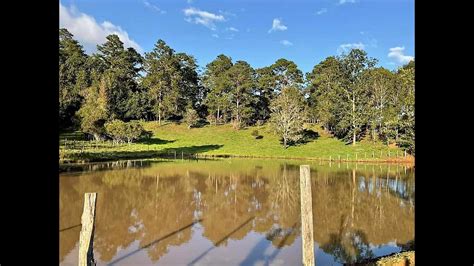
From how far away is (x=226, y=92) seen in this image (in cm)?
6344

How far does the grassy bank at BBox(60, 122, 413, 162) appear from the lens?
125ft

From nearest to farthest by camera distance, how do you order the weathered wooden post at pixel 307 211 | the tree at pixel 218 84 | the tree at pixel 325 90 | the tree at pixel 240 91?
the weathered wooden post at pixel 307 211
the tree at pixel 325 90
the tree at pixel 240 91
the tree at pixel 218 84

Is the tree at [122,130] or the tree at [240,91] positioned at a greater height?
the tree at [240,91]

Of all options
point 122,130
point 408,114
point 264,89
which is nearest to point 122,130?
point 122,130

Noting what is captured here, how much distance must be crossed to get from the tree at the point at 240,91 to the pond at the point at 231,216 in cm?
3055

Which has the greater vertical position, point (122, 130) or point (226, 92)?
point (226, 92)

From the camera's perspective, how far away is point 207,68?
222 ft

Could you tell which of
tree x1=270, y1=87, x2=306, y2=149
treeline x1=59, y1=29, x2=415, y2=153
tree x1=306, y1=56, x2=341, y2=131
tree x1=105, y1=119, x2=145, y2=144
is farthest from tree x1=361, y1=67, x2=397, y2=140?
tree x1=105, y1=119, x2=145, y2=144

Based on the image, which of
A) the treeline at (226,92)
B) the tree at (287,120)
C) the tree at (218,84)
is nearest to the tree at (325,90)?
the treeline at (226,92)

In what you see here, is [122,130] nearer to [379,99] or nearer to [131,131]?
[131,131]

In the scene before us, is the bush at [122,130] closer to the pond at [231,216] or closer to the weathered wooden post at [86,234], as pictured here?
the pond at [231,216]

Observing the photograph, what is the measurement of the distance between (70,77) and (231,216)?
52090mm

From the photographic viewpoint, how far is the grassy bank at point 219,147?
38.2 meters
